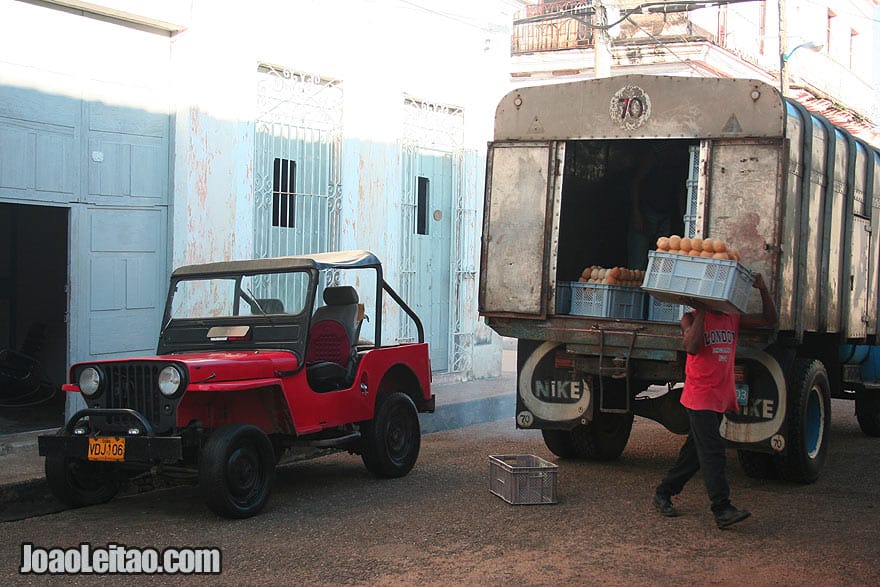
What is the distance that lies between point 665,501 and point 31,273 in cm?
932

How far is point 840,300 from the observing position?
29.8ft

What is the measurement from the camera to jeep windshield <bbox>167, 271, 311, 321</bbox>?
8.09m

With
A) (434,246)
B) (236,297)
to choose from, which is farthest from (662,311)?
(434,246)

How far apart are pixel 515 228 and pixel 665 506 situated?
256 cm

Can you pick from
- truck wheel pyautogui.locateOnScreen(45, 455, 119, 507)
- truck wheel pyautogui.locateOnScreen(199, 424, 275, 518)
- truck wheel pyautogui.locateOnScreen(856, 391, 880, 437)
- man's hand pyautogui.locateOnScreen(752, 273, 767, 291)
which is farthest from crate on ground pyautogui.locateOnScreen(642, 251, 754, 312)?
truck wheel pyautogui.locateOnScreen(856, 391, 880, 437)

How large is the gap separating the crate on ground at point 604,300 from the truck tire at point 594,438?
3.36 ft

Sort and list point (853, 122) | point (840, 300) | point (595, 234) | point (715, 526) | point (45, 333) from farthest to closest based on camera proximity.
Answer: point (853, 122) → point (45, 333) → point (595, 234) → point (840, 300) → point (715, 526)

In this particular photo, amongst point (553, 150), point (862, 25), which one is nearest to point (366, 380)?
point (553, 150)

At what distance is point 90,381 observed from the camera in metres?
6.99

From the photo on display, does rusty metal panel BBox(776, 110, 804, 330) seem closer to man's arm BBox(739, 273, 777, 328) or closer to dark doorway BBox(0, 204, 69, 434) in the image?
man's arm BBox(739, 273, 777, 328)

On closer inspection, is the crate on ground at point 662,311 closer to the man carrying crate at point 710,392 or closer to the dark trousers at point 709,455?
the man carrying crate at point 710,392

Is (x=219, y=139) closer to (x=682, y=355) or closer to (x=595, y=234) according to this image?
(x=595, y=234)

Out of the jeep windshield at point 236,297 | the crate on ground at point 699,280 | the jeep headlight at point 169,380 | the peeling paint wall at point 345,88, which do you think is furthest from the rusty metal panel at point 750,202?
the peeling paint wall at point 345,88

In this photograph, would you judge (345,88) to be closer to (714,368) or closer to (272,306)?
Answer: (272,306)
